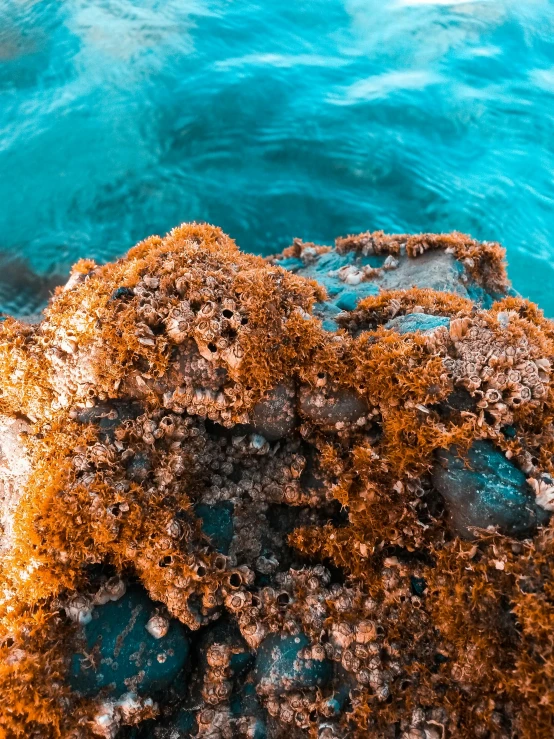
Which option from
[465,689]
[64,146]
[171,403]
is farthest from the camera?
[64,146]

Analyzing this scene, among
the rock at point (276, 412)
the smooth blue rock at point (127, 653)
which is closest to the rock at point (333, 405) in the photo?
the rock at point (276, 412)

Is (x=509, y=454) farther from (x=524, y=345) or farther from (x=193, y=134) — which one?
(x=193, y=134)

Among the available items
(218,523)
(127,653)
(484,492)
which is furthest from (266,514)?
(484,492)

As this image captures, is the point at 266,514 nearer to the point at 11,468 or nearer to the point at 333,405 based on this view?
the point at 333,405

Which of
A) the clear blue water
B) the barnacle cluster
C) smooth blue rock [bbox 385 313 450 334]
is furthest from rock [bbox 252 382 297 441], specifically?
the clear blue water

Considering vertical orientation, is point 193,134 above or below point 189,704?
above

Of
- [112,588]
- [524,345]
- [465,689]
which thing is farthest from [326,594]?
[524,345]

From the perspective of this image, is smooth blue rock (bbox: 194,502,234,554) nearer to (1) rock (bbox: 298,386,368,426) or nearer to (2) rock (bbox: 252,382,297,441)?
(2) rock (bbox: 252,382,297,441)
